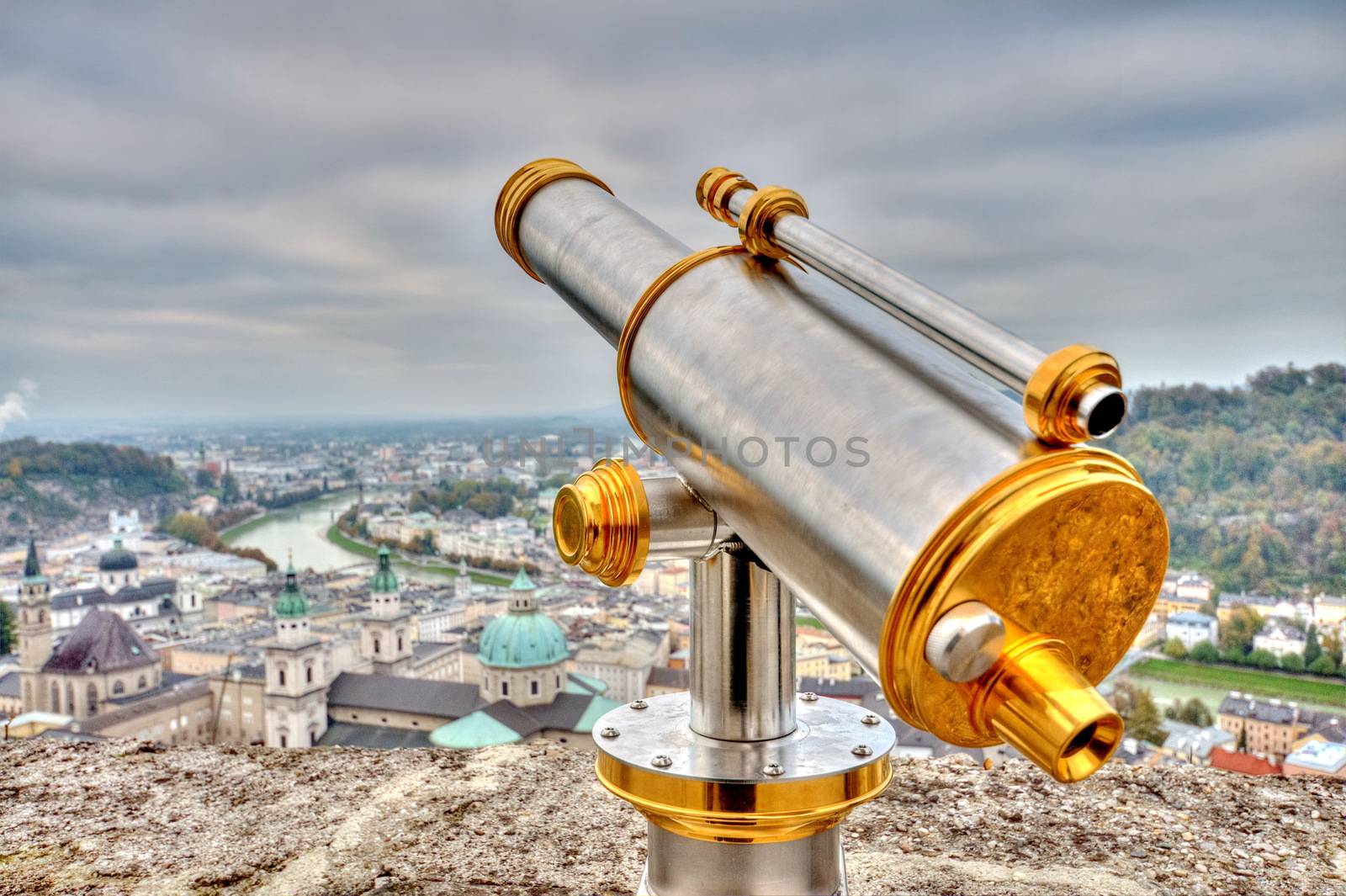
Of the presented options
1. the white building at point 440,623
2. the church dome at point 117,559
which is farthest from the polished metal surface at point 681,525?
the church dome at point 117,559

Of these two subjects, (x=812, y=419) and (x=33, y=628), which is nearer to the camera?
(x=812, y=419)

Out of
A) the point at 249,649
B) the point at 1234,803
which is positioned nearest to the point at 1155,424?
the point at 1234,803

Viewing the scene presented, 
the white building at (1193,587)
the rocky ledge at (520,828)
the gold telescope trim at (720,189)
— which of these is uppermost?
the gold telescope trim at (720,189)

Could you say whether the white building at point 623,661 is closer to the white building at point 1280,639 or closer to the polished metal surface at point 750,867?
the white building at point 1280,639

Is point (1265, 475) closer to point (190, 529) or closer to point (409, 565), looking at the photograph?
point (409, 565)

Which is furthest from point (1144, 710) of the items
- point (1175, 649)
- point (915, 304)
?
point (915, 304)

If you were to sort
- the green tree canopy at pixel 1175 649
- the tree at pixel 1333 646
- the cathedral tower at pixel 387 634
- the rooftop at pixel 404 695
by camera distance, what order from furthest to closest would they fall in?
the cathedral tower at pixel 387 634
the rooftop at pixel 404 695
the green tree canopy at pixel 1175 649
the tree at pixel 1333 646
